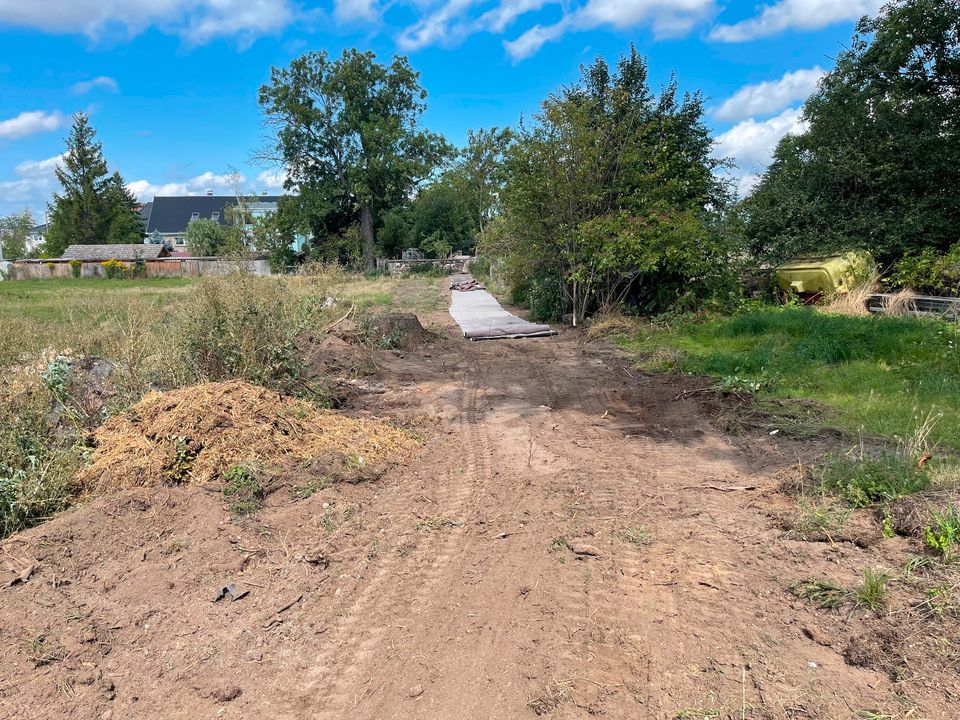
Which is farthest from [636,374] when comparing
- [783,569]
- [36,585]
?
[36,585]

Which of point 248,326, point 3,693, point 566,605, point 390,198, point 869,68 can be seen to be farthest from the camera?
point 390,198

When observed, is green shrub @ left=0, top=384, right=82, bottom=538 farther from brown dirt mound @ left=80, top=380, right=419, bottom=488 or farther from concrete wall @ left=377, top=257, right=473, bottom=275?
concrete wall @ left=377, top=257, right=473, bottom=275

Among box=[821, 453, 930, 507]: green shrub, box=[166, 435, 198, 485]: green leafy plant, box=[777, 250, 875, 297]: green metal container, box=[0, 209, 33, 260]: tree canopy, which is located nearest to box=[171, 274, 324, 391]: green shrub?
box=[166, 435, 198, 485]: green leafy plant

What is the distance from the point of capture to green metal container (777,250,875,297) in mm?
14062

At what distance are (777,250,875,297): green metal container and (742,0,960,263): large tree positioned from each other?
2.17 ft

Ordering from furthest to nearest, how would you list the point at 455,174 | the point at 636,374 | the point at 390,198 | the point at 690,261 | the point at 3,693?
the point at 455,174, the point at 390,198, the point at 690,261, the point at 636,374, the point at 3,693

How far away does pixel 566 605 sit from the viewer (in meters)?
3.45

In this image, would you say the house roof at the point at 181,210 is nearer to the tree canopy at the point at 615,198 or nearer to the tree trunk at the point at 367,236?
the tree trunk at the point at 367,236

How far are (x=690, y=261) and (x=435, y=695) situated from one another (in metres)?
12.6

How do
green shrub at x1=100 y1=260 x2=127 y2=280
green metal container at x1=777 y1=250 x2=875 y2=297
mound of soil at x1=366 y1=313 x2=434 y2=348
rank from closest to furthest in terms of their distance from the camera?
mound of soil at x1=366 y1=313 x2=434 y2=348
green metal container at x1=777 y1=250 x2=875 y2=297
green shrub at x1=100 y1=260 x2=127 y2=280

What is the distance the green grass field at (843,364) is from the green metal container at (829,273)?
2.99 m

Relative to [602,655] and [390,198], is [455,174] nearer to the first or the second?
[390,198]

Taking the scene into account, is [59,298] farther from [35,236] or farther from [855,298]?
[35,236]

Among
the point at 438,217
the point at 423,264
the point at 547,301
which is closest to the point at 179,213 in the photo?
the point at 438,217
